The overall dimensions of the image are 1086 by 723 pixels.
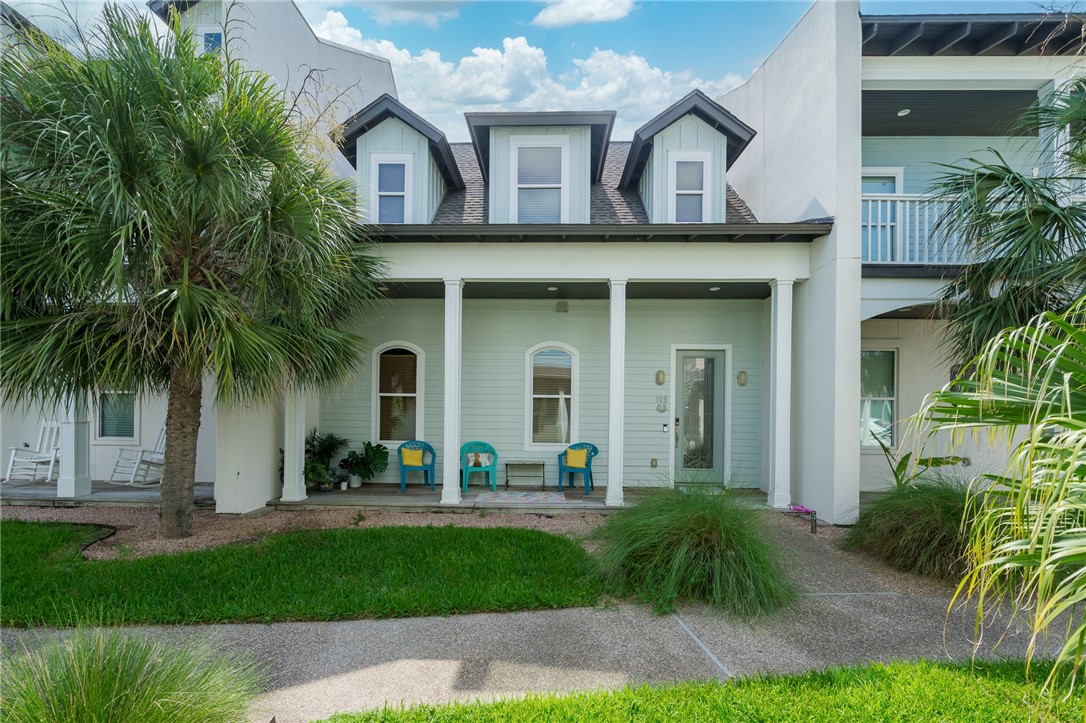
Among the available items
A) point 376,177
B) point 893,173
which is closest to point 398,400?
point 376,177

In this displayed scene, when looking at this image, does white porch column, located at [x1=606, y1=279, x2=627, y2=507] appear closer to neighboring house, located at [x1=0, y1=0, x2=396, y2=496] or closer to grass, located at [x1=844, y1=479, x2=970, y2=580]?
grass, located at [x1=844, y1=479, x2=970, y2=580]

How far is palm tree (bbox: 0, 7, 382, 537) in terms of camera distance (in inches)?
205

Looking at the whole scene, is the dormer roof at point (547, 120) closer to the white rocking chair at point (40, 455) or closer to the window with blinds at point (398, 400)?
the window with blinds at point (398, 400)

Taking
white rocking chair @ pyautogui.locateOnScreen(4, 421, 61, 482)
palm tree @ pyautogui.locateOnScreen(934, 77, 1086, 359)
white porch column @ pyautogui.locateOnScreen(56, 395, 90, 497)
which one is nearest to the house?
white rocking chair @ pyautogui.locateOnScreen(4, 421, 61, 482)

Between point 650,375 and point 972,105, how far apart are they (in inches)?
271

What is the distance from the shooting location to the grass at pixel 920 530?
520 cm

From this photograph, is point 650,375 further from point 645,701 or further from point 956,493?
point 645,701

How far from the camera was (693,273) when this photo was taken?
7914 mm

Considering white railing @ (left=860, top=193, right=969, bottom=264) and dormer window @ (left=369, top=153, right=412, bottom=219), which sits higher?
dormer window @ (left=369, top=153, right=412, bottom=219)

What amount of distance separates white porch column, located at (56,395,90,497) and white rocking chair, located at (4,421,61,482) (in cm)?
122

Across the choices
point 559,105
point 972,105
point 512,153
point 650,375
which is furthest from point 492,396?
point 972,105

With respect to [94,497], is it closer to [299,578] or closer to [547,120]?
[299,578]

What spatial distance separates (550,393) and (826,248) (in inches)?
198

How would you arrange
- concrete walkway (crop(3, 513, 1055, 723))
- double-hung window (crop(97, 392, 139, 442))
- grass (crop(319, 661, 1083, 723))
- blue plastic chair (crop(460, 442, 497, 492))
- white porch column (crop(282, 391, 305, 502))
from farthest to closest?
double-hung window (crop(97, 392, 139, 442)) → blue plastic chair (crop(460, 442, 497, 492)) → white porch column (crop(282, 391, 305, 502)) → concrete walkway (crop(3, 513, 1055, 723)) → grass (crop(319, 661, 1083, 723))
